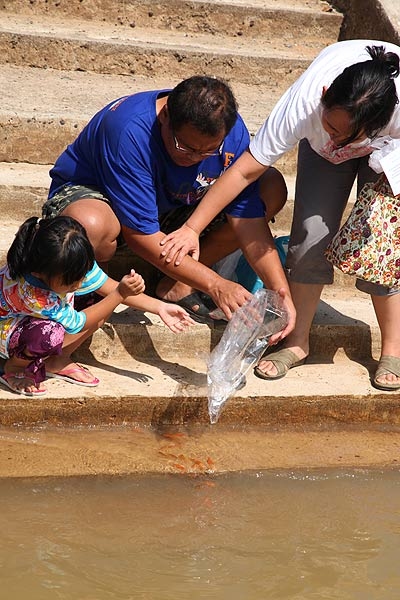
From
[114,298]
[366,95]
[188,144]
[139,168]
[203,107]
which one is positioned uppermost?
[366,95]

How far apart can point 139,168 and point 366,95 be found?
2.96ft

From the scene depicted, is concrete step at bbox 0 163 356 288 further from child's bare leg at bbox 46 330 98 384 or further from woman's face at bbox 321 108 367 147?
woman's face at bbox 321 108 367 147

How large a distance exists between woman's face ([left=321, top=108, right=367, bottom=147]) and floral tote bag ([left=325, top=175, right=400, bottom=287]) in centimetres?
33

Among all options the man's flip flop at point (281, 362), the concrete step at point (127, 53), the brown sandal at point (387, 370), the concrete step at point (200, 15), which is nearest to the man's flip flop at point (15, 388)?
the man's flip flop at point (281, 362)

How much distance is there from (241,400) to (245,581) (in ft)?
2.99

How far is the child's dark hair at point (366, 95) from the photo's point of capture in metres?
3.18

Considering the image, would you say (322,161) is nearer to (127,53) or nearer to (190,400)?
(190,400)

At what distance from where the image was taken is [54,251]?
326 centimetres


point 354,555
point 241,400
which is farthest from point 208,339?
point 354,555

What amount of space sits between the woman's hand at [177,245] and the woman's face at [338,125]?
2.11 feet

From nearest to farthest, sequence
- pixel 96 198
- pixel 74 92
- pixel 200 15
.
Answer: pixel 96 198 < pixel 74 92 < pixel 200 15

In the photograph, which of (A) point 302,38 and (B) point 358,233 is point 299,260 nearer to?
(B) point 358,233

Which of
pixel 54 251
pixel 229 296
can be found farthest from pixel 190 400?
pixel 54 251

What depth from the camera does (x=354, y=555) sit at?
123 inches
